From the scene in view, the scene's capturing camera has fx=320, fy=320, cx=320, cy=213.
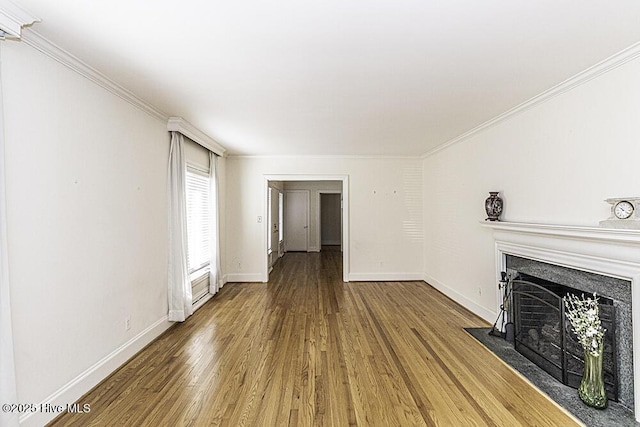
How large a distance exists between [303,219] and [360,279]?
494 cm

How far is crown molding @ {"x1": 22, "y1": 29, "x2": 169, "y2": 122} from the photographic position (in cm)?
207

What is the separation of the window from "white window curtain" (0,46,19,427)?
2.74 meters

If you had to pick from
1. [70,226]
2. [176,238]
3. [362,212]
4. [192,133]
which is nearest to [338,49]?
[70,226]

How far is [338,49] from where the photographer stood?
222cm

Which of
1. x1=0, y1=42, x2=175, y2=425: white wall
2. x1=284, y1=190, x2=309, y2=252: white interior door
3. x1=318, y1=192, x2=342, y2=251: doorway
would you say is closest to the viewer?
x1=0, y1=42, x2=175, y2=425: white wall

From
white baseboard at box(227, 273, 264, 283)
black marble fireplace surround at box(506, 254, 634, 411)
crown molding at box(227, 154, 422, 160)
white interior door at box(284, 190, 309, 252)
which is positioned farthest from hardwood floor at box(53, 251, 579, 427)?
white interior door at box(284, 190, 309, 252)

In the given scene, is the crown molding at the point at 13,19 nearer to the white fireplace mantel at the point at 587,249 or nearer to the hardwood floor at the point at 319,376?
the hardwood floor at the point at 319,376

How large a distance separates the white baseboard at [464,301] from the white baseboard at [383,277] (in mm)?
267

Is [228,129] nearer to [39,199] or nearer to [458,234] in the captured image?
[39,199]

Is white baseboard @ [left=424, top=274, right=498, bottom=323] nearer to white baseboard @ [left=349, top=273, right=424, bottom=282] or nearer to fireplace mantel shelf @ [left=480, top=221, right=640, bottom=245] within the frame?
white baseboard @ [left=349, top=273, right=424, bottom=282]

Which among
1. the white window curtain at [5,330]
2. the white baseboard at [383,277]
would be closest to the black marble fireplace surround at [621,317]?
the white baseboard at [383,277]

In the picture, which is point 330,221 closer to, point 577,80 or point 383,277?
point 383,277

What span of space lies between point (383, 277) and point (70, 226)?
5333 millimetres

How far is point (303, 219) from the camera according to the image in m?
11.1
